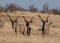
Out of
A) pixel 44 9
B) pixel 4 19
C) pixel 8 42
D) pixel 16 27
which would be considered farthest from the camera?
pixel 44 9

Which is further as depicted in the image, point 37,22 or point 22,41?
point 37,22

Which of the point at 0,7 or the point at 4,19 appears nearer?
the point at 4,19

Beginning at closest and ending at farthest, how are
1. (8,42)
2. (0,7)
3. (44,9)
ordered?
(8,42), (0,7), (44,9)

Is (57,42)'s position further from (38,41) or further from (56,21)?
(56,21)

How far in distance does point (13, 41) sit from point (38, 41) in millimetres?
1810

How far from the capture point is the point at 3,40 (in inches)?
809

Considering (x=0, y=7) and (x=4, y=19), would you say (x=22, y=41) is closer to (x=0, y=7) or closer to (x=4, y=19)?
(x=4, y=19)

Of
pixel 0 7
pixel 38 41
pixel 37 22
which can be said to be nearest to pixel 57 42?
pixel 38 41

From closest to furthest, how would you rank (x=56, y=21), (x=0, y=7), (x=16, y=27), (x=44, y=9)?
(x=16, y=27), (x=56, y=21), (x=0, y=7), (x=44, y=9)

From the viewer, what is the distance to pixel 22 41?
67.9 feet

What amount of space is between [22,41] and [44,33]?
280 inches

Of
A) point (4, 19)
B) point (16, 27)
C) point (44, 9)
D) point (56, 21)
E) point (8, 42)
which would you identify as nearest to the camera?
point (8, 42)

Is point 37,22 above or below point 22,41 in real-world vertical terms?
below

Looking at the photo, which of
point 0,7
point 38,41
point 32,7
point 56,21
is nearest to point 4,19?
point 56,21
